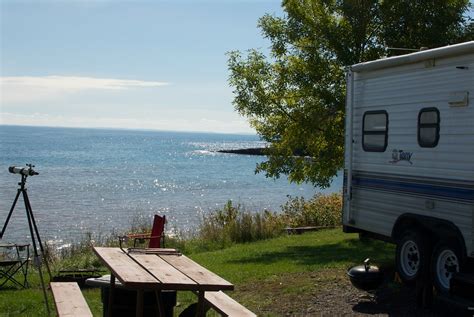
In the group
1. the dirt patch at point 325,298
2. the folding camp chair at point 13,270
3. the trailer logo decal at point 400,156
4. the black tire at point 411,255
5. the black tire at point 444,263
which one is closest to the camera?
the black tire at point 444,263

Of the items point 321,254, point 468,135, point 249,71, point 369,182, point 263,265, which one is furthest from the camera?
point 249,71

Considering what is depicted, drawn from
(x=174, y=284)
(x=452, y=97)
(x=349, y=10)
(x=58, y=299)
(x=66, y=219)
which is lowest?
(x=66, y=219)

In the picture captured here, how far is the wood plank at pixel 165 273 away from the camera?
4980 mm

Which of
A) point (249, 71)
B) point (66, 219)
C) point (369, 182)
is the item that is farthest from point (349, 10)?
point (66, 219)

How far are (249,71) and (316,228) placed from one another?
4.10 m

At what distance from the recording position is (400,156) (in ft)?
27.1

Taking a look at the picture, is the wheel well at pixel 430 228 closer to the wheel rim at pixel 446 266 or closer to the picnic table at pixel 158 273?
the wheel rim at pixel 446 266

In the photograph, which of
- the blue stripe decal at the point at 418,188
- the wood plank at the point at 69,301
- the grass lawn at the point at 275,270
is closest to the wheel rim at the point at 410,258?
the blue stripe decal at the point at 418,188

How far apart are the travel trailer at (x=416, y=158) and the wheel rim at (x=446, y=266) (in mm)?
11

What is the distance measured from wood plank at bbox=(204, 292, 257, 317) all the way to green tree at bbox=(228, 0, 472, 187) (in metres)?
8.11

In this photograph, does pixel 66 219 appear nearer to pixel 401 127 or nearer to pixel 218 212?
pixel 218 212

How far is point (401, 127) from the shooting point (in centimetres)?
824

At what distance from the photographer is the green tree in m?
14.0

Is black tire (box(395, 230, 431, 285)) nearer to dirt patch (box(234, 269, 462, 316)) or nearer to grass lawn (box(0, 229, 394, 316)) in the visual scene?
dirt patch (box(234, 269, 462, 316))
